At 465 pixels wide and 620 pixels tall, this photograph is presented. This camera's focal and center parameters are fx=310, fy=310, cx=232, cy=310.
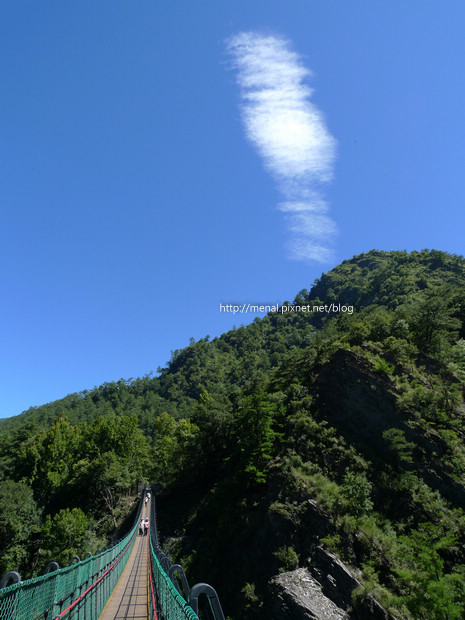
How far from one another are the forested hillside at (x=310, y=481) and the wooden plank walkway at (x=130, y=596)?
9.21m

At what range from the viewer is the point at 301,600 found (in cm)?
1677

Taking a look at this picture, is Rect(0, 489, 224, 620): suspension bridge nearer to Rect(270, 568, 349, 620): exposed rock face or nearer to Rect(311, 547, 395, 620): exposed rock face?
Rect(270, 568, 349, 620): exposed rock face

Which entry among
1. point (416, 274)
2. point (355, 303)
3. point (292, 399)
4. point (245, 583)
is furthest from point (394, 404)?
point (355, 303)

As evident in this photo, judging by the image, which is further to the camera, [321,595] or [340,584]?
[340,584]

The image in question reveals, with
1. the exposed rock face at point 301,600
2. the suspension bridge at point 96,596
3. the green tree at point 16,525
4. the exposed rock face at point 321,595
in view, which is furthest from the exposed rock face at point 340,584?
the green tree at point 16,525

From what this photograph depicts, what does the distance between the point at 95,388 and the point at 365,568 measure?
135 metres

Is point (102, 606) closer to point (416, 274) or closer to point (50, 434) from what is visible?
point (50, 434)

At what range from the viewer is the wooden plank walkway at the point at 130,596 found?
7.36m

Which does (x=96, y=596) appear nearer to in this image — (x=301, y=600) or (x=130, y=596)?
(x=130, y=596)

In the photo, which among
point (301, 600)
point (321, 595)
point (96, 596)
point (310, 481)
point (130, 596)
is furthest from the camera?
point (310, 481)

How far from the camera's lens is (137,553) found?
60.1ft

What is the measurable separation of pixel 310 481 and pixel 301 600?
7268 mm

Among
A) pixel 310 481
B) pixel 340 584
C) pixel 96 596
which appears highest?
pixel 96 596

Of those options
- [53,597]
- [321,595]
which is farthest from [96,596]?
[321,595]
